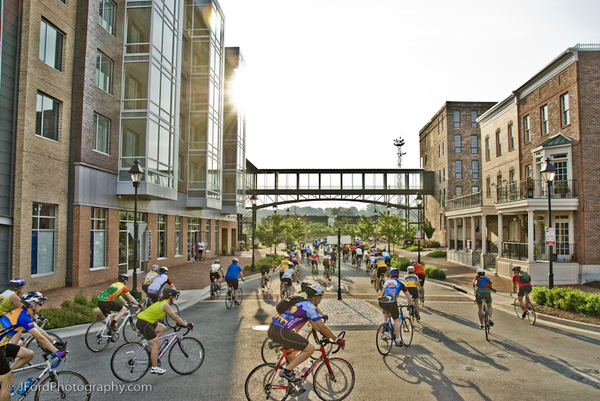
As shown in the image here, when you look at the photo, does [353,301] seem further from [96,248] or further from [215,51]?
[215,51]

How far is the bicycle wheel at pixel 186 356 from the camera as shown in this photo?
24.8 ft

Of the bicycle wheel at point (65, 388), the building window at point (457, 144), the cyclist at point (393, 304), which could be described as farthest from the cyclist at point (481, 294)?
the building window at point (457, 144)

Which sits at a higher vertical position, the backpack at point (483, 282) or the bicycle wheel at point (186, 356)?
the backpack at point (483, 282)

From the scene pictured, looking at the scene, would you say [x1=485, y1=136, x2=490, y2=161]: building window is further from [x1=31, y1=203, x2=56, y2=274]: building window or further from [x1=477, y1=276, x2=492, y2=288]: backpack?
[x1=31, y1=203, x2=56, y2=274]: building window

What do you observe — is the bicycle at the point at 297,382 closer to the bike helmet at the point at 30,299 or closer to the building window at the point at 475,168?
the bike helmet at the point at 30,299

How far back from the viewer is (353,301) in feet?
52.4

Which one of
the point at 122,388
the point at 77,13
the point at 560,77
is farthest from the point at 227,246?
the point at 122,388

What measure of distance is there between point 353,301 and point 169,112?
1634 centimetres

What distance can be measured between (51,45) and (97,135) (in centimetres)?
433

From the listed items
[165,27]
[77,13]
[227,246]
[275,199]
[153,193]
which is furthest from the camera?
[275,199]

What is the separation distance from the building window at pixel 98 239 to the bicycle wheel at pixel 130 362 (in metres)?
13.0

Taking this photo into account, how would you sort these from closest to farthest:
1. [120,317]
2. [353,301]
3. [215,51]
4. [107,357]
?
[107,357] < [120,317] < [353,301] < [215,51]

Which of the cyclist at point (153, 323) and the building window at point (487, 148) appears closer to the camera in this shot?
the cyclist at point (153, 323)

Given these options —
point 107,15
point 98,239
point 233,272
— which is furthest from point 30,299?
point 107,15
